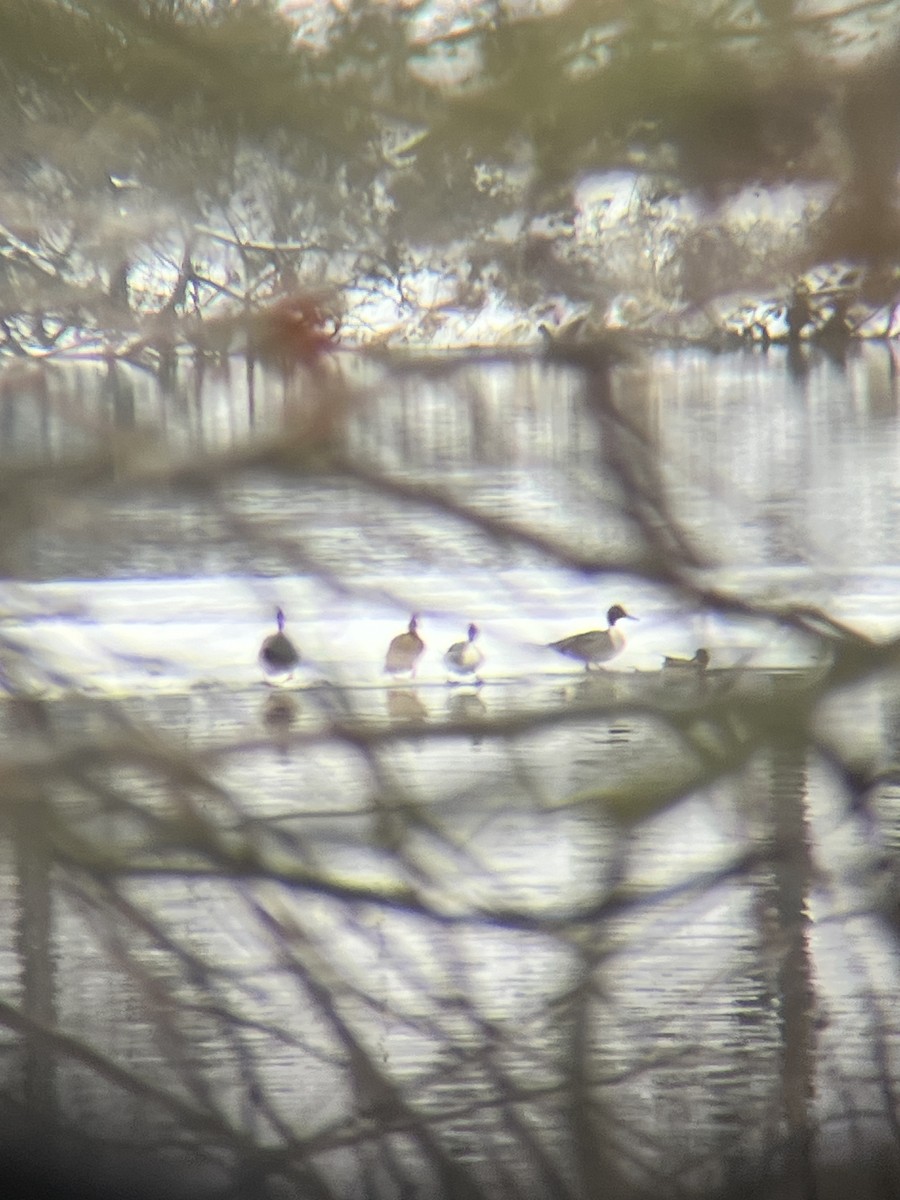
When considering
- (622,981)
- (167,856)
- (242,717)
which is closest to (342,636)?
(242,717)

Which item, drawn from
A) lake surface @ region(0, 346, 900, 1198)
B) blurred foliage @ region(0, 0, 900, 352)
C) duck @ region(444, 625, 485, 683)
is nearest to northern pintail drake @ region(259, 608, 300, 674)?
lake surface @ region(0, 346, 900, 1198)

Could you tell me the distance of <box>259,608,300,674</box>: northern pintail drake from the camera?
3.07 feet

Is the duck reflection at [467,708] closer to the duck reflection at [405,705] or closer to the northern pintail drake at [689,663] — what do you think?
the duck reflection at [405,705]

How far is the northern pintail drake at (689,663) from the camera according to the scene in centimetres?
94

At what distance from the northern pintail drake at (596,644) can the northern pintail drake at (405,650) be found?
4.3 inches

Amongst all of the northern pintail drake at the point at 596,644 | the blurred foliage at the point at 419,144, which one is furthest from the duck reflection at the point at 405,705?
the blurred foliage at the point at 419,144

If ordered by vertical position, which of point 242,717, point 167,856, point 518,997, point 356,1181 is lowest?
point 356,1181

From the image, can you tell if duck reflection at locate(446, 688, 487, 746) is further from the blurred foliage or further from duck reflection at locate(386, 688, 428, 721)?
the blurred foliage

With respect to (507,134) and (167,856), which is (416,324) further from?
(167,856)

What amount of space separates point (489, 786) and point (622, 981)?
177 mm

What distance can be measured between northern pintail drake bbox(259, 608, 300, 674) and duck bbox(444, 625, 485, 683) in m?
0.12

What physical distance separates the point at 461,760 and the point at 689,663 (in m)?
0.19

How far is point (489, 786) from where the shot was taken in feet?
3.09

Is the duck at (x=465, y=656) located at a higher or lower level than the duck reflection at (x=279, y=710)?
higher
